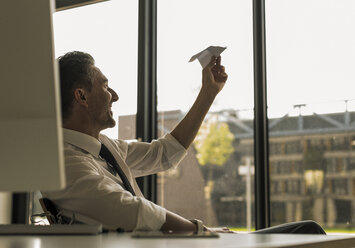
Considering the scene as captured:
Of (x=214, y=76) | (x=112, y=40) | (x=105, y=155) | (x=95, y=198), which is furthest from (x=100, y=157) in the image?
(x=112, y=40)

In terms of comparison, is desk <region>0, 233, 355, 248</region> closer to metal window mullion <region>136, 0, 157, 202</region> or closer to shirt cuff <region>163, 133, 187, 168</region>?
shirt cuff <region>163, 133, 187, 168</region>

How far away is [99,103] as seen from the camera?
1.89m

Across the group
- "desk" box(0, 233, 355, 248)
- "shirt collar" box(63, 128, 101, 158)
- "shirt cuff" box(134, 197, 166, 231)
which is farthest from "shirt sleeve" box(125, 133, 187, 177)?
"desk" box(0, 233, 355, 248)

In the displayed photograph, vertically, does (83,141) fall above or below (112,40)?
below

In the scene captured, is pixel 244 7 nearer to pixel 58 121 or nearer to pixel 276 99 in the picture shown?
pixel 276 99

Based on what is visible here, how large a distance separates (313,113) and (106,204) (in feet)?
6.65

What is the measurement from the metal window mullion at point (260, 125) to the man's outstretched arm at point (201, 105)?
1.07 m

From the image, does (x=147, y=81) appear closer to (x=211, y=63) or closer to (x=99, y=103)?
(x=211, y=63)

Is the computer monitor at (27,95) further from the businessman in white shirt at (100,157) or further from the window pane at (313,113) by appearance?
the window pane at (313,113)

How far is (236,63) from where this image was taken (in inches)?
130

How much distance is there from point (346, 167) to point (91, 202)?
6.52ft

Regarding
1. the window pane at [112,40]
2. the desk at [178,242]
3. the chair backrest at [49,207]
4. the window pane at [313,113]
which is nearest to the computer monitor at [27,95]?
the desk at [178,242]

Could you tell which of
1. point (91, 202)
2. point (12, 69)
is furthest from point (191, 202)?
point (12, 69)

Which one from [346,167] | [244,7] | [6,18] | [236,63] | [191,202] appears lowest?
[191,202]
